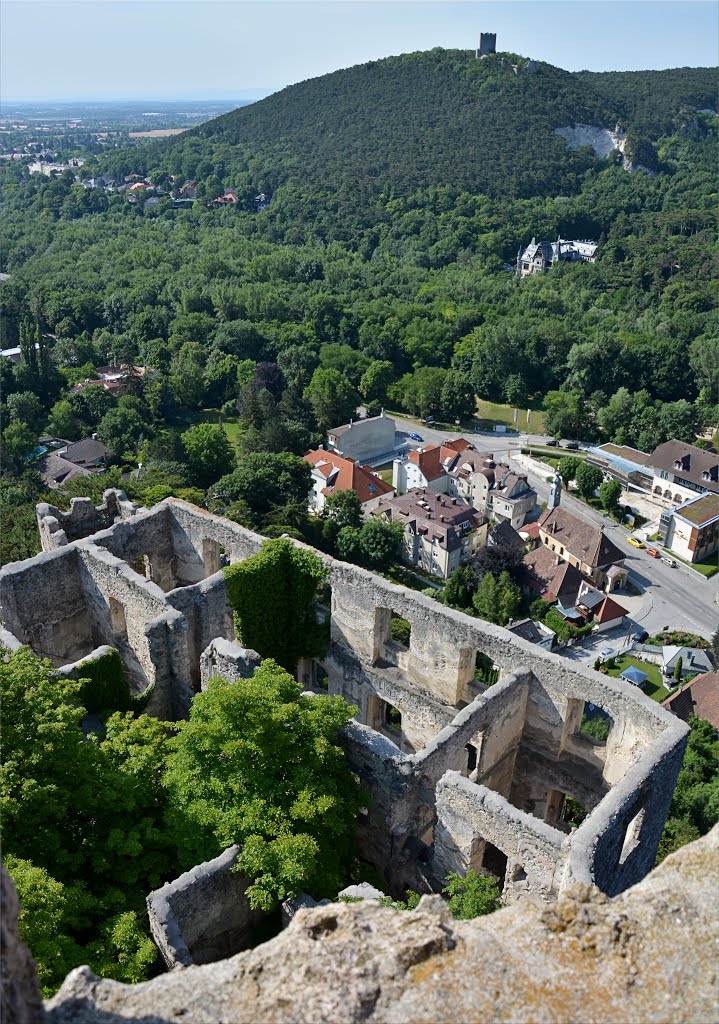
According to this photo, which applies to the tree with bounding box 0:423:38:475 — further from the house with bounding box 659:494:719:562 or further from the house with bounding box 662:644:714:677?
the house with bounding box 659:494:719:562

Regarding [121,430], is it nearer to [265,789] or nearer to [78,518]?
[78,518]

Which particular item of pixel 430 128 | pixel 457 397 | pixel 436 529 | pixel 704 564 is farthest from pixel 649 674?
pixel 430 128

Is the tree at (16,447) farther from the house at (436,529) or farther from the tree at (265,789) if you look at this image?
the tree at (265,789)

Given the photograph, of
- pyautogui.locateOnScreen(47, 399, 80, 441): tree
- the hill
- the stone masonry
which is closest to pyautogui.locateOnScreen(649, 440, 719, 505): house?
pyautogui.locateOnScreen(47, 399, 80, 441): tree

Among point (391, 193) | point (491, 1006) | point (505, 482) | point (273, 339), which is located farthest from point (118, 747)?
point (391, 193)

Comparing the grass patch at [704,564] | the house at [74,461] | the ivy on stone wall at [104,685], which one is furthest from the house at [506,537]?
the ivy on stone wall at [104,685]

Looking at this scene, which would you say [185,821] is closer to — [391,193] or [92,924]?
[92,924]
